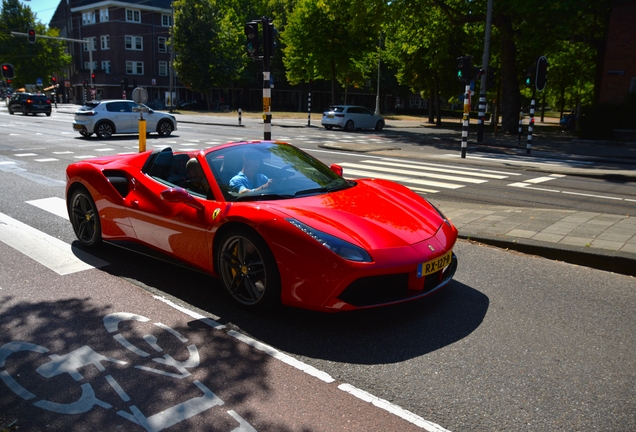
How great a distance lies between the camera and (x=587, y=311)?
15.0 feet

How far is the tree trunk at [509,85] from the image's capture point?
1145 inches

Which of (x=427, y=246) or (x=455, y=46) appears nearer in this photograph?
(x=427, y=246)

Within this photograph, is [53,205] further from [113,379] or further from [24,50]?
[24,50]

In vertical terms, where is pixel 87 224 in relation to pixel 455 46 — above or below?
below

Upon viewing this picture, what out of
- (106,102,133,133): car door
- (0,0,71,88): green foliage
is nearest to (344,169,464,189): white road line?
(106,102,133,133): car door

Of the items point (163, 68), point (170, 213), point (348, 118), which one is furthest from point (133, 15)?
point (170, 213)

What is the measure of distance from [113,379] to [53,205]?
601 centimetres

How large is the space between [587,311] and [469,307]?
97 centimetres

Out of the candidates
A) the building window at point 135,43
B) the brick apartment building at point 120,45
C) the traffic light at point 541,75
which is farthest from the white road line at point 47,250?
the building window at point 135,43

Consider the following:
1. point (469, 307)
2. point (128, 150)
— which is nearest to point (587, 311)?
point (469, 307)

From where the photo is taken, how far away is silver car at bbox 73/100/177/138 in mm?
21469

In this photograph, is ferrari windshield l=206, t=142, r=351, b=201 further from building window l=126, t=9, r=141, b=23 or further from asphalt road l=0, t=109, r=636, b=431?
building window l=126, t=9, r=141, b=23

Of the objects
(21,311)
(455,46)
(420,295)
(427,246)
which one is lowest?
(21,311)

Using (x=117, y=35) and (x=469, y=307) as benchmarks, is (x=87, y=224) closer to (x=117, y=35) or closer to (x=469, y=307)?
(x=469, y=307)
